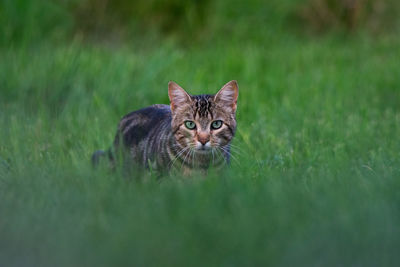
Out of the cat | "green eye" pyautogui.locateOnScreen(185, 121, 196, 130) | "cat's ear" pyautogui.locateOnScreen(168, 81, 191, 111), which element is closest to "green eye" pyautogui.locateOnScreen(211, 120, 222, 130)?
the cat

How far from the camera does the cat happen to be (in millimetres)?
3988

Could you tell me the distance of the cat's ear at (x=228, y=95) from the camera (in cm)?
418

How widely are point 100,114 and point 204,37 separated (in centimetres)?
450

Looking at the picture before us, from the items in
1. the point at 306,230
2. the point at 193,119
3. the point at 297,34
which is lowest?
the point at 306,230

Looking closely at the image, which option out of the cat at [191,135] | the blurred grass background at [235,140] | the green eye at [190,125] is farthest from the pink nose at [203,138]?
the blurred grass background at [235,140]

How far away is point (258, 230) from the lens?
2.69 meters

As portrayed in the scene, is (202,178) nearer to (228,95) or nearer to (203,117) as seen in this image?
(203,117)

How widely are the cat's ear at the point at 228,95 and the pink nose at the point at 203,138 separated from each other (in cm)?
35

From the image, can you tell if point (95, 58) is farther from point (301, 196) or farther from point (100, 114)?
point (301, 196)

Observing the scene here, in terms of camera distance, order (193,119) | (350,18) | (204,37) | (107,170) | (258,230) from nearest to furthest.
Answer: (258,230), (107,170), (193,119), (204,37), (350,18)

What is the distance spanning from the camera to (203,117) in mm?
4117

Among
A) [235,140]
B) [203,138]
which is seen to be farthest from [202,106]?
[235,140]

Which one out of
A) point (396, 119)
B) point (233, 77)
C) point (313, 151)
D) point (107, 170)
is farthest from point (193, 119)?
point (233, 77)

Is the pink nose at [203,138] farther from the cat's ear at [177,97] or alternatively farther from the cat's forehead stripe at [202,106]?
the cat's ear at [177,97]
